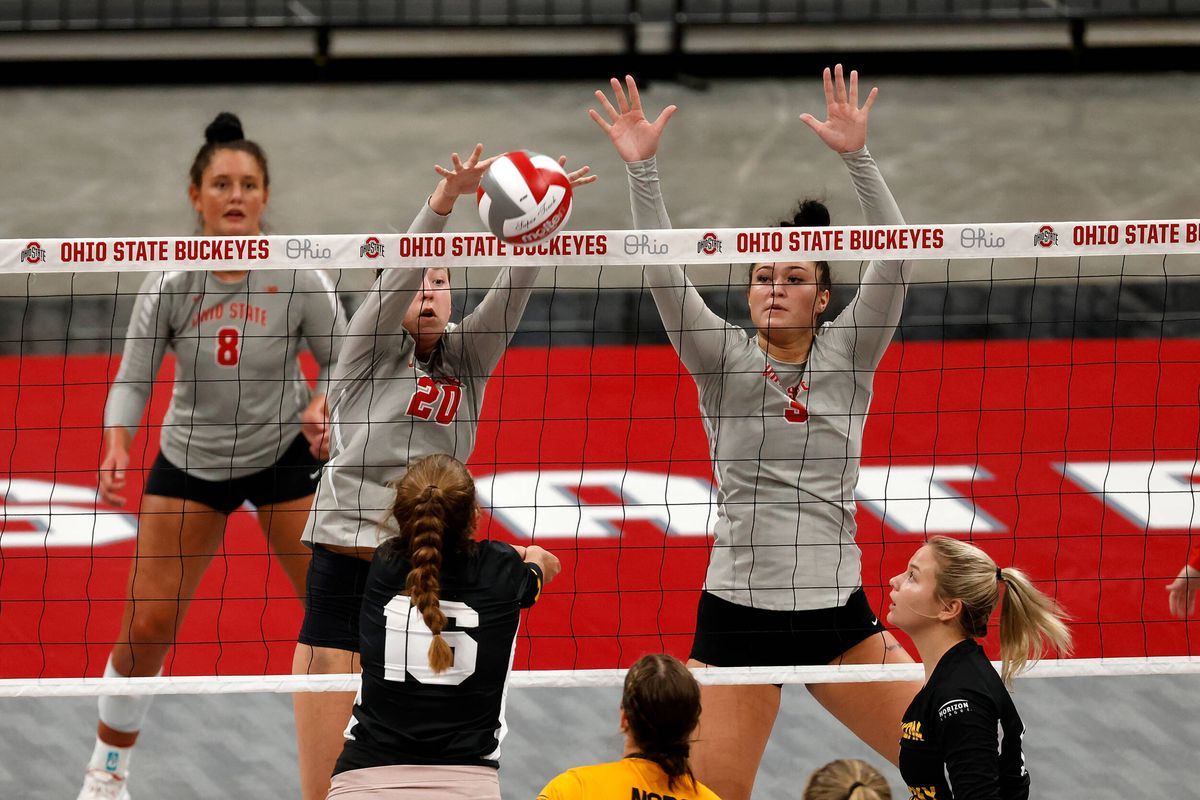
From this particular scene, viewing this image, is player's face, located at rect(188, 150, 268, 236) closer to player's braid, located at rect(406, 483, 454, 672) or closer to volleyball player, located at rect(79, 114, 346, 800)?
volleyball player, located at rect(79, 114, 346, 800)

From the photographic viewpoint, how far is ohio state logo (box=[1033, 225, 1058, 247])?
14.4ft

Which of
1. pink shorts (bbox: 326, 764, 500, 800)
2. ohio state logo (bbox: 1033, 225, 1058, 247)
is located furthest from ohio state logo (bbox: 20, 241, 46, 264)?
ohio state logo (bbox: 1033, 225, 1058, 247)

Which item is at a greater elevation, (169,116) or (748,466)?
(169,116)

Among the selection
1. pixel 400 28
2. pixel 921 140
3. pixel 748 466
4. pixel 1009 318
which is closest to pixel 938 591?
pixel 748 466

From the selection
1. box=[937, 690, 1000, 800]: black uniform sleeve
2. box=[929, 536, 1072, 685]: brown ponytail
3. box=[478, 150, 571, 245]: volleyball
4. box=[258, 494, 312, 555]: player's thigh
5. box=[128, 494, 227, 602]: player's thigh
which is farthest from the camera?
box=[258, 494, 312, 555]: player's thigh

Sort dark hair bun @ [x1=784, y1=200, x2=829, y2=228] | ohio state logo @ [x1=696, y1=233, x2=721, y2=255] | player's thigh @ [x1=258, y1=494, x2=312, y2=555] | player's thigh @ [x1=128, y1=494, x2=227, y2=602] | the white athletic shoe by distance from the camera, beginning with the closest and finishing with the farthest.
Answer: ohio state logo @ [x1=696, y1=233, x2=721, y2=255]
dark hair bun @ [x1=784, y1=200, x2=829, y2=228]
the white athletic shoe
player's thigh @ [x1=128, y1=494, x2=227, y2=602]
player's thigh @ [x1=258, y1=494, x2=312, y2=555]

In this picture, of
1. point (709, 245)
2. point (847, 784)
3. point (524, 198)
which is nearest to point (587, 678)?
point (847, 784)

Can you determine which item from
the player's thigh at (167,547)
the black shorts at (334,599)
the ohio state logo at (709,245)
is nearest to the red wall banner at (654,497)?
the player's thigh at (167,547)

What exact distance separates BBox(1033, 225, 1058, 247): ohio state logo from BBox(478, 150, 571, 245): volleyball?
4.72ft

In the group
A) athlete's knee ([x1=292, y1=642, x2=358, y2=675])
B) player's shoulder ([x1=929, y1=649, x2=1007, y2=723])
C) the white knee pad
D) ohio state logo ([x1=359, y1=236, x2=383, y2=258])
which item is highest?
ohio state logo ([x1=359, y1=236, x2=383, y2=258])

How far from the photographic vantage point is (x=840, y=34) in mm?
11516

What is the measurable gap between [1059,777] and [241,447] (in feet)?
9.99

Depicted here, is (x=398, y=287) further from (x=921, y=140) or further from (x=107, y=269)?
(x=921, y=140)

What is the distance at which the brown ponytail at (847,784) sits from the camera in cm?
325
